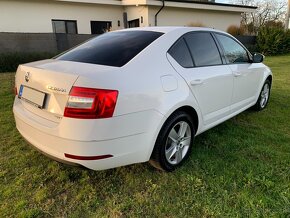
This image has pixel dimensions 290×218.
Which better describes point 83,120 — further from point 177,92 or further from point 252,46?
point 252,46

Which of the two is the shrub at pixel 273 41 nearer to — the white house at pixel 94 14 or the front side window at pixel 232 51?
the white house at pixel 94 14

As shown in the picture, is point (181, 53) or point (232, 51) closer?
point (181, 53)

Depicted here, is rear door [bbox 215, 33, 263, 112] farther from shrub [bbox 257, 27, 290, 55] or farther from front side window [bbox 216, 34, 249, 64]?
shrub [bbox 257, 27, 290, 55]

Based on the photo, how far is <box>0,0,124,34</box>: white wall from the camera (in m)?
13.3

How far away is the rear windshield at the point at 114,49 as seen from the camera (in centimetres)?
264

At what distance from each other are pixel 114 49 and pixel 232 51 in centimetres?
207

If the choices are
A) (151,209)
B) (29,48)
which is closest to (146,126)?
(151,209)

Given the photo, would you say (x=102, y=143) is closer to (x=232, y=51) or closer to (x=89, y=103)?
(x=89, y=103)

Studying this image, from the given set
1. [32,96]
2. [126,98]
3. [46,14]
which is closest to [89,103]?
[126,98]

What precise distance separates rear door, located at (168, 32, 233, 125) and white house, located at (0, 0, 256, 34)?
41.6 ft

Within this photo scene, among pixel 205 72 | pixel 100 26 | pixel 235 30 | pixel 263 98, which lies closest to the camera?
pixel 205 72

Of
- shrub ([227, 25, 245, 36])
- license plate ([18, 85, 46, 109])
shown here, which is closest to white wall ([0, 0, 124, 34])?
shrub ([227, 25, 245, 36])

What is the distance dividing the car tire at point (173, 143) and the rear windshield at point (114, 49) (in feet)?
2.57

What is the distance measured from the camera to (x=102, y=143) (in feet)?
7.39
